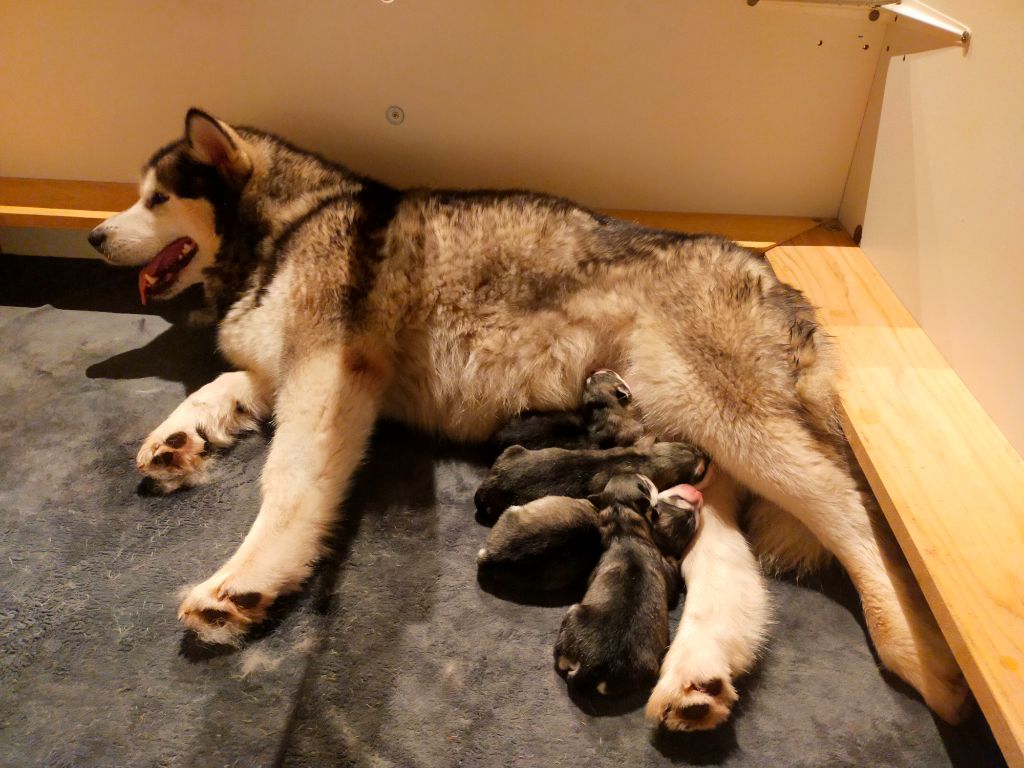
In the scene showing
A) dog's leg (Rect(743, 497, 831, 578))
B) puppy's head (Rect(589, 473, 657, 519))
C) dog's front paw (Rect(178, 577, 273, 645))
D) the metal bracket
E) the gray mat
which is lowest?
the gray mat

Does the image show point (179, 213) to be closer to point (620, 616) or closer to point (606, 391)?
point (606, 391)

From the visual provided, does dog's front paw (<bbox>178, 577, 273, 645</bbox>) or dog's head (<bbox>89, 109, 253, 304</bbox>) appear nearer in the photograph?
dog's front paw (<bbox>178, 577, 273, 645</bbox>)

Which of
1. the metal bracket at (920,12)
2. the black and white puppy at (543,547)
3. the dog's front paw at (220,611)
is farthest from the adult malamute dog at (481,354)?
the metal bracket at (920,12)

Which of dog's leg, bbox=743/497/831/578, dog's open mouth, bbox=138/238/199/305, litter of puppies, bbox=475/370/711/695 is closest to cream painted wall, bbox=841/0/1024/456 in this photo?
dog's leg, bbox=743/497/831/578

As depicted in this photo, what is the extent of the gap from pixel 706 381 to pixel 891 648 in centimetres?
83

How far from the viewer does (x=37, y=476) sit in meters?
2.27

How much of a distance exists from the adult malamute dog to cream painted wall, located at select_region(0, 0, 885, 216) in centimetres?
34

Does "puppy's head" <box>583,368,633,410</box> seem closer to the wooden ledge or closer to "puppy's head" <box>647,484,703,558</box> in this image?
"puppy's head" <box>647,484,703,558</box>

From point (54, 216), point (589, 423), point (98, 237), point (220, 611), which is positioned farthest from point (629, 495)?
point (54, 216)

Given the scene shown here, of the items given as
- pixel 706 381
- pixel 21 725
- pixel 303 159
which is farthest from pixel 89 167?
pixel 706 381

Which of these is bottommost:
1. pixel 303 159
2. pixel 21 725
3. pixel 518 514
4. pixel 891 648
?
pixel 21 725

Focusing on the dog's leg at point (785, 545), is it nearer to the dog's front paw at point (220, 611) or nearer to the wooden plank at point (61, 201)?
the dog's front paw at point (220, 611)

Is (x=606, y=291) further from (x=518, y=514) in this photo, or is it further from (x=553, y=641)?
(x=553, y=641)

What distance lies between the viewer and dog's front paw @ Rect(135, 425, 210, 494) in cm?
224
